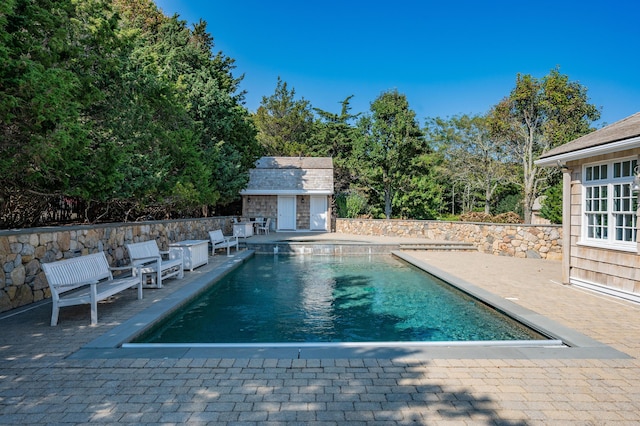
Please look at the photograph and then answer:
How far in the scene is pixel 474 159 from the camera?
2906 centimetres

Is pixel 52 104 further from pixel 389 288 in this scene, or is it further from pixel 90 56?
pixel 389 288

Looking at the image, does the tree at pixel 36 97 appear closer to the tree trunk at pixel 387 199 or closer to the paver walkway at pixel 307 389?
the paver walkway at pixel 307 389

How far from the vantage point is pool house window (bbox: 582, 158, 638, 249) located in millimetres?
6891

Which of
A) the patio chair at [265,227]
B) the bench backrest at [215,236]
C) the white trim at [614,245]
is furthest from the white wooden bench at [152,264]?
the patio chair at [265,227]

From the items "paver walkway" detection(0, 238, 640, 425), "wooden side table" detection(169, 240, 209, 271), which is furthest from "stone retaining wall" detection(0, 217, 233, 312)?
"paver walkway" detection(0, 238, 640, 425)

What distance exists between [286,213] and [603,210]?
17.7 m

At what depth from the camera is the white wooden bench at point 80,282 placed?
517cm

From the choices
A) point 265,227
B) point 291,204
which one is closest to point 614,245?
point 265,227

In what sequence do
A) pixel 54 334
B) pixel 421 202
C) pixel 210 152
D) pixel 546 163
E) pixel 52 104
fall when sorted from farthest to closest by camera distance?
1. pixel 421 202
2. pixel 210 152
3. pixel 546 163
4. pixel 52 104
5. pixel 54 334

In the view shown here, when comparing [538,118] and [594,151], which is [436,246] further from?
[538,118]

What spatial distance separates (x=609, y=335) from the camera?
4.94 m

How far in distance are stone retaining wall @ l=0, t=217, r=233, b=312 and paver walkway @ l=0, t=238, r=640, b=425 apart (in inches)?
59.8

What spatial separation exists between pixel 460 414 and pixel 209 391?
6.81 feet

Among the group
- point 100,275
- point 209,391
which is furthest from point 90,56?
point 209,391
